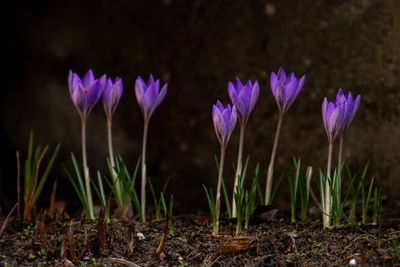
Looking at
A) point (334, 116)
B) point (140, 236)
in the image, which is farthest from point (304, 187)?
point (140, 236)

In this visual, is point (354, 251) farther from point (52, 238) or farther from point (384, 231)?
point (52, 238)

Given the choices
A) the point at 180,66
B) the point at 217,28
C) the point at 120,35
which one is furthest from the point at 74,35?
the point at 217,28

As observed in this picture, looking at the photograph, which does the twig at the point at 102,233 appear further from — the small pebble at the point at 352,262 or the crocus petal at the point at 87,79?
the small pebble at the point at 352,262

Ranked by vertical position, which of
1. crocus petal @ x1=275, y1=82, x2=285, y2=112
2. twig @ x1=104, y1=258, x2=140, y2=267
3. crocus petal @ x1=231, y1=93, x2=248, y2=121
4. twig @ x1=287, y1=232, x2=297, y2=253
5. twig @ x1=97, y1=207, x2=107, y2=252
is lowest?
twig @ x1=104, y1=258, x2=140, y2=267

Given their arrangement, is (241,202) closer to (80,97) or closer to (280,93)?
(280,93)

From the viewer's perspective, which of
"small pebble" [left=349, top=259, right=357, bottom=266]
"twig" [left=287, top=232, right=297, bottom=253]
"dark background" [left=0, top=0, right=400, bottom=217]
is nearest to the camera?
"small pebble" [left=349, top=259, right=357, bottom=266]

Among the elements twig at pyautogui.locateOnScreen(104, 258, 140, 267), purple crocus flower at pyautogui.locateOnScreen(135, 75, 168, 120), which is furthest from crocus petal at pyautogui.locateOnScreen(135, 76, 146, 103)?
twig at pyautogui.locateOnScreen(104, 258, 140, 267)

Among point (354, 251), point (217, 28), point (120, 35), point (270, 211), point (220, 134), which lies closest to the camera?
point (354, 251)

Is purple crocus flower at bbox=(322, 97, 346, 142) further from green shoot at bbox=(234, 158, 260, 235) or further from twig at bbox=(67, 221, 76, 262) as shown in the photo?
twig at bbox=(67, 221, 76, 262)
